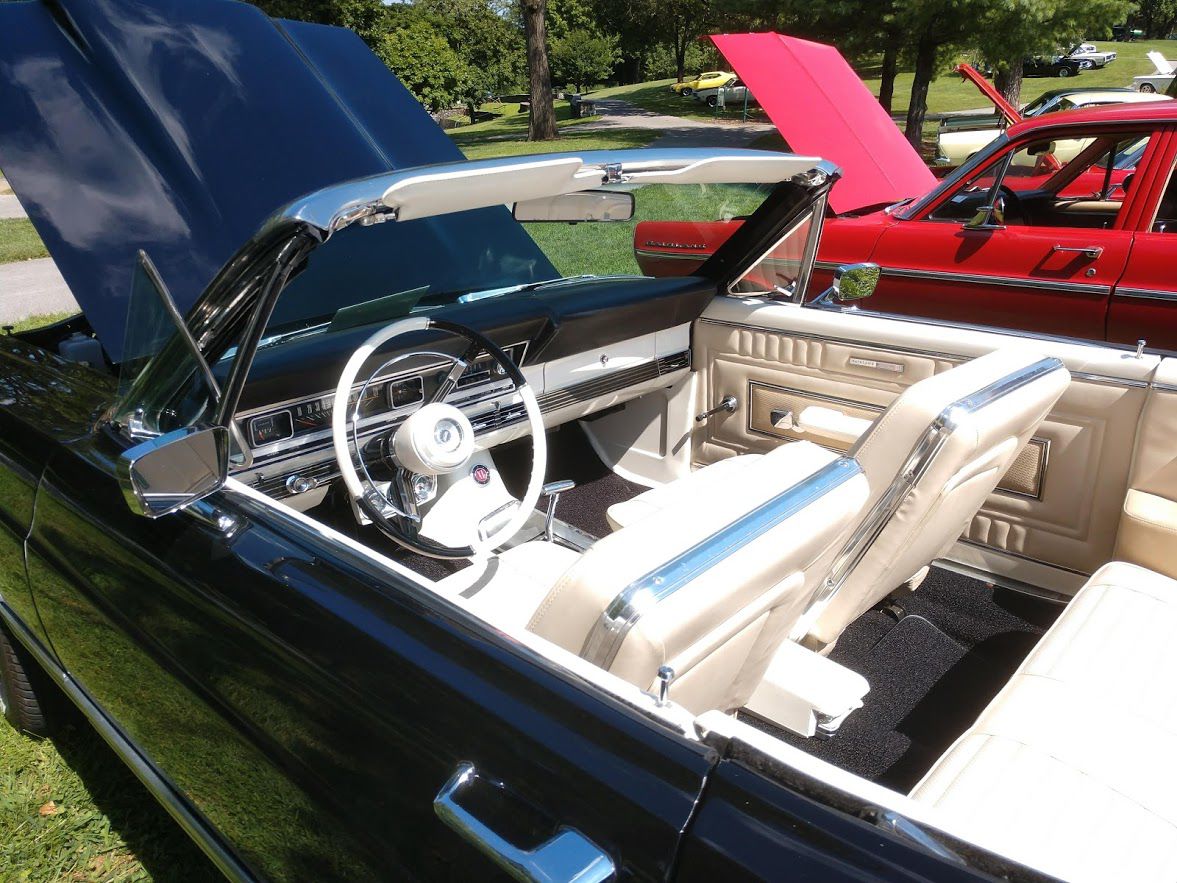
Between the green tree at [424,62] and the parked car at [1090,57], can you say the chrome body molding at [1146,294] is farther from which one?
the parked car at [1090,57]

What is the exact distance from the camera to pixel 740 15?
45.6ft

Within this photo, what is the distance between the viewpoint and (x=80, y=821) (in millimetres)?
2391

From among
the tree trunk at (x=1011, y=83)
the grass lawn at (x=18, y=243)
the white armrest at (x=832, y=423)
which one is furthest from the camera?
the tree trunk at (x=1011, y=83)

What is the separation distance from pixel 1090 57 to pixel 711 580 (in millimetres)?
38070

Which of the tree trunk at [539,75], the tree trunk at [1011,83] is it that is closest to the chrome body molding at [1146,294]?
the tree trunk at [1011,83]

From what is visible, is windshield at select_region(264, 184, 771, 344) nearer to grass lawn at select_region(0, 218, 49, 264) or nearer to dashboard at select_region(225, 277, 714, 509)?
dashboard at select_region(225, 277, 714, 509)

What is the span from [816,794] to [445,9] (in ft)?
120

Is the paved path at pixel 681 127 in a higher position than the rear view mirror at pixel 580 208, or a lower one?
lower

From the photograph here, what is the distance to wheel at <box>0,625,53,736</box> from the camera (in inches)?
98.4

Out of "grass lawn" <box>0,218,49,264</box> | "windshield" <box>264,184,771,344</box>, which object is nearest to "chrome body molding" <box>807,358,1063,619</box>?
"windshield" <box>264,184,771,344</box>

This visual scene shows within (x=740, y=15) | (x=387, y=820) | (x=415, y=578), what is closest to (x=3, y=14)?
(x=415, y=578)

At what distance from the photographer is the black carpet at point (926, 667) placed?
7.05 feet

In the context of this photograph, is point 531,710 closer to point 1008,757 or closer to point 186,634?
point 186,634

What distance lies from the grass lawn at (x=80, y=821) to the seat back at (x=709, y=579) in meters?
1.58
